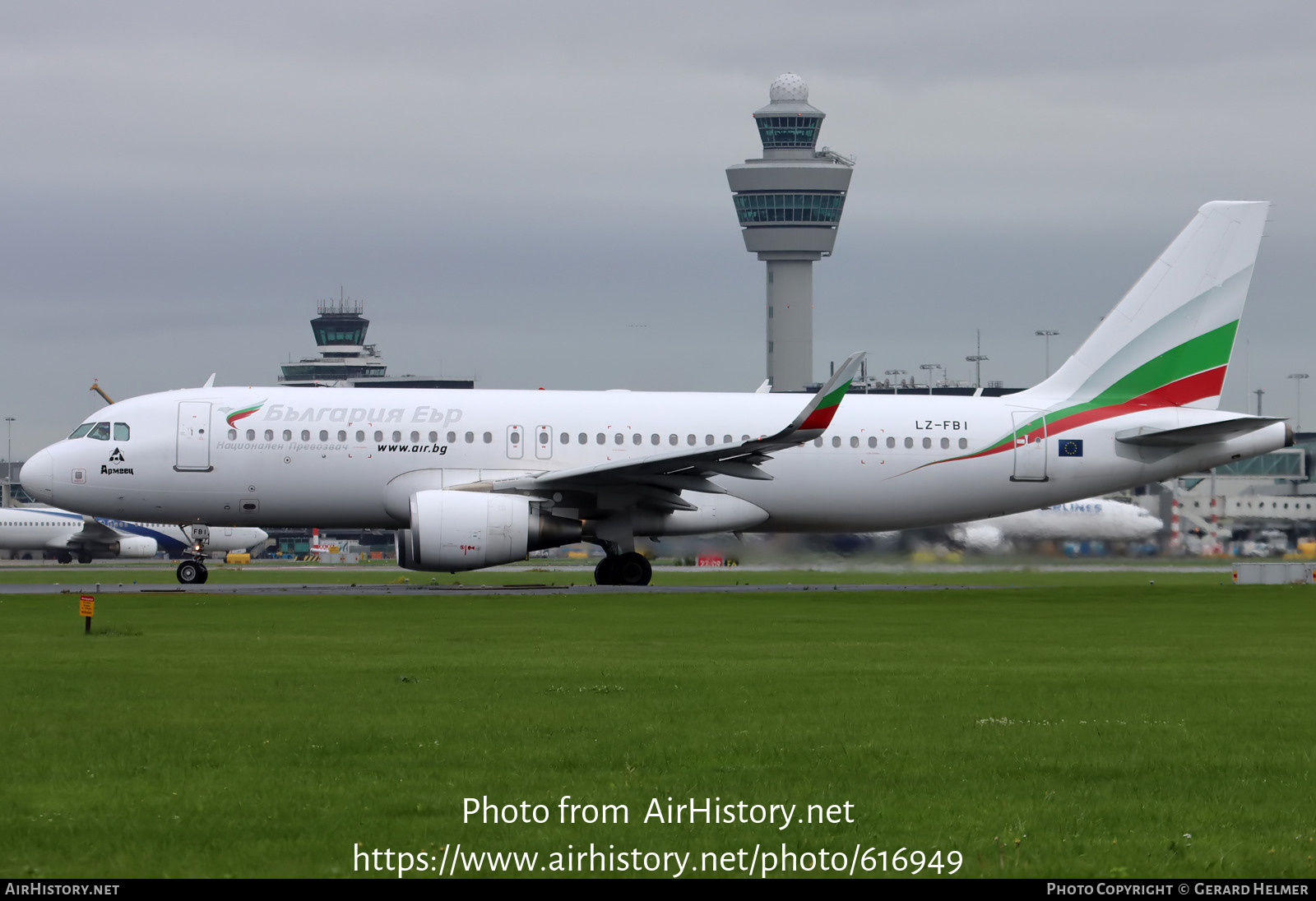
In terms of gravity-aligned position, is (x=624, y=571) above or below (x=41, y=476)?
below

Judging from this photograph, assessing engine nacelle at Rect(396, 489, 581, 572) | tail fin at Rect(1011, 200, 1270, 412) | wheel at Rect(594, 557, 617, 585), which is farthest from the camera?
tail fin at Rect(1011, 200, 1270, 412)

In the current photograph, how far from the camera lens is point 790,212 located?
169000mm

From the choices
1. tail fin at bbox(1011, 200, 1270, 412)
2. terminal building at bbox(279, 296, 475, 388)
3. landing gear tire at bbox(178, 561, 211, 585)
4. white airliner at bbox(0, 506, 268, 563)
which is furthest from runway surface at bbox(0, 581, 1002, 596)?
terminal building at bbox(279, 296, 475, 388)

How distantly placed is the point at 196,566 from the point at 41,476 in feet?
11.5

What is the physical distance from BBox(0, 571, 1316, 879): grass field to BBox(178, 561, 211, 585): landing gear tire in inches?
445

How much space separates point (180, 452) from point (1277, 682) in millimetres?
22209

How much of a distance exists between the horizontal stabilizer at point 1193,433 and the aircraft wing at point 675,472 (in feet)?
23.9

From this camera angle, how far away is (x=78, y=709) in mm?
11781

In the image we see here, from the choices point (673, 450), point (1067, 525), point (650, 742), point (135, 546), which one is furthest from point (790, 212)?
point (650, 742)

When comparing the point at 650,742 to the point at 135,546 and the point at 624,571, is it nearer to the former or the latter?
the point at 624,571

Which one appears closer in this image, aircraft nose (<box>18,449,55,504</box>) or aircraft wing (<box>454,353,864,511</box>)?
aircraft wing (<box>454,353,864,511</box>)

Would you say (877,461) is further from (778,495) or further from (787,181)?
(787,181)

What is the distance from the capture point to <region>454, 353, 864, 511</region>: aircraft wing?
28.8m

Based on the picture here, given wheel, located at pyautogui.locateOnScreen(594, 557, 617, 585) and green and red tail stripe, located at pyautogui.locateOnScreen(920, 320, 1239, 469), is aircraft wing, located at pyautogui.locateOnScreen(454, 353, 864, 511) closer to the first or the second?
wheel, located at pyautogui.locateOnScreen(594, 557, 617, 585)
